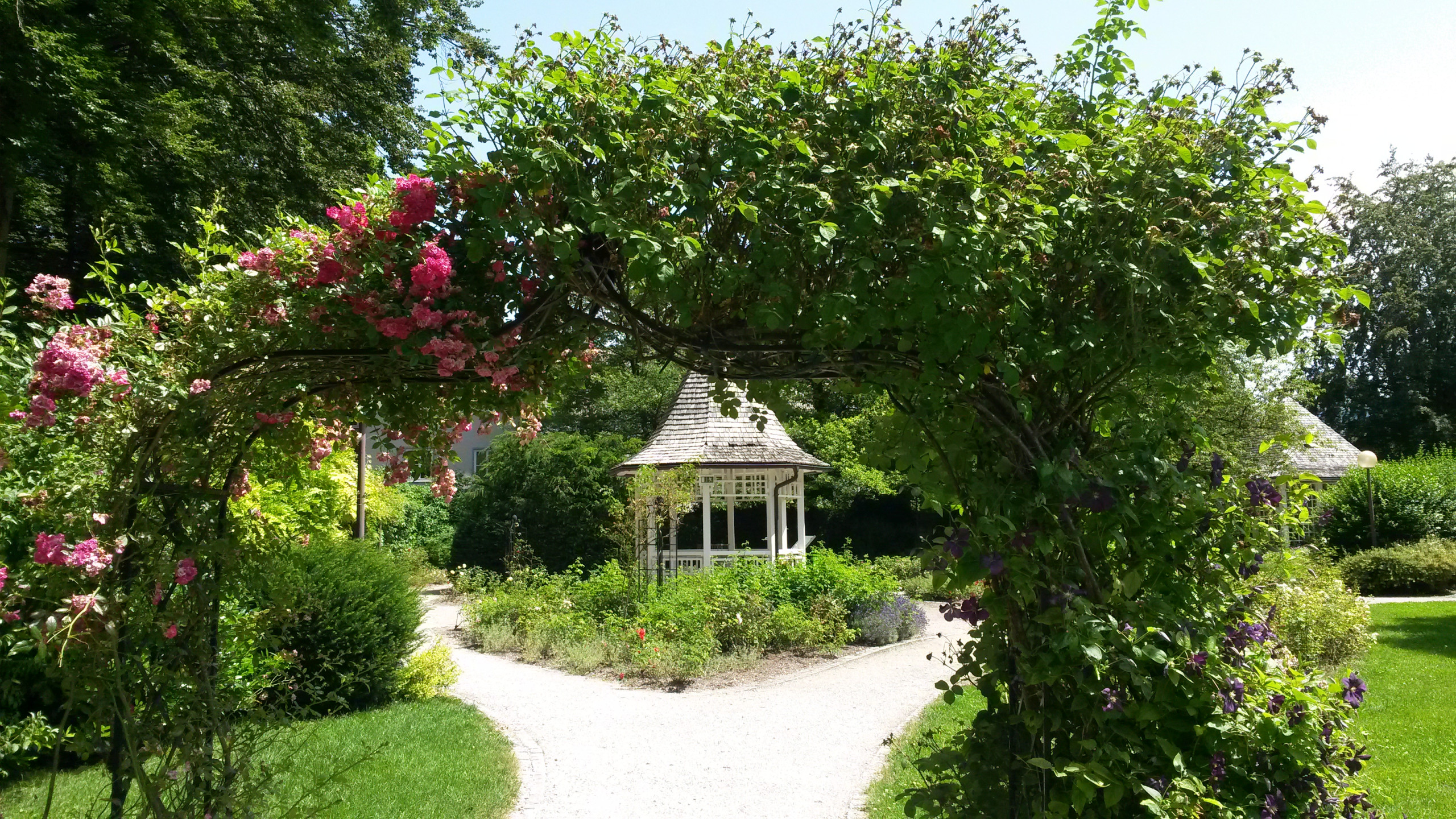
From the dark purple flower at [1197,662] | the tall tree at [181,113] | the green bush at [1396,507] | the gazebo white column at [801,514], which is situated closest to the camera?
the dark purple flower at [1197,662]

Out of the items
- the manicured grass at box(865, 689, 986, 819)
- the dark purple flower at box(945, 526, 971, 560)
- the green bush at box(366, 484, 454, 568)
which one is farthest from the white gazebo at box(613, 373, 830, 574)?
the dark purple flower at box(945, 526, 971, 560)

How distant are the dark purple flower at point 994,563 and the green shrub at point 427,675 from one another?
7.25m

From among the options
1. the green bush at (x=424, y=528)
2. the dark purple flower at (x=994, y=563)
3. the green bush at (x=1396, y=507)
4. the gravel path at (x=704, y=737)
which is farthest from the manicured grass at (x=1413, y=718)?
the green bush at (x=424, y=528)

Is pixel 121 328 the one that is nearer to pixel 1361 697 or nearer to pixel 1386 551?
pixel 1361 697

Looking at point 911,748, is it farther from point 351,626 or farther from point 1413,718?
point 351,626

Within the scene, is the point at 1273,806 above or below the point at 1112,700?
below

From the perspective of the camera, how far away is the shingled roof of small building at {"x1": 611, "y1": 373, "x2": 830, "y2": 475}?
46.8 feet

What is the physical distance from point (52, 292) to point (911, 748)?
4.65 m

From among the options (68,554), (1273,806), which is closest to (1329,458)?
(1273,806)

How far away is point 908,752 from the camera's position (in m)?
6.12

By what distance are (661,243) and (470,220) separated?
2.52 feet

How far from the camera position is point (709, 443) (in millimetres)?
14555

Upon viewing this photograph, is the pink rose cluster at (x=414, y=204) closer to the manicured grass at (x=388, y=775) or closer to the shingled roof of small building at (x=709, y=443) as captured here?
the manicured grass at (x=388, y=775)

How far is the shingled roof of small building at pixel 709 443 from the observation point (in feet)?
46.8
